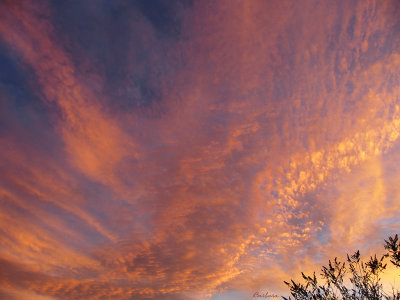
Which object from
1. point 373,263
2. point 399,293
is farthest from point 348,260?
point 399,293

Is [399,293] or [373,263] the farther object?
[373,263]

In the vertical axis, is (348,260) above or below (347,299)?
above

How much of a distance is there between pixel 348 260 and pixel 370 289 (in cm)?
162

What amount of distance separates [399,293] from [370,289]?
1485 mm

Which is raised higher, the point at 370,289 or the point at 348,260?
the point at 348,260

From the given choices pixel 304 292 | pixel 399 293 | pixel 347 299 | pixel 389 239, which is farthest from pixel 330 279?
pixel 389 239

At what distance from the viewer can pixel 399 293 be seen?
458 inches

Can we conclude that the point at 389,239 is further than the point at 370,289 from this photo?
No

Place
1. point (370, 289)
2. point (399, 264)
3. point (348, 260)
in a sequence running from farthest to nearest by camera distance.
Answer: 1. point (348, 260)
2. point (370, 289)
3. point (399, 264)

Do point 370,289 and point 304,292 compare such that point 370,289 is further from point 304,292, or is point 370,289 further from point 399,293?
point 304,292

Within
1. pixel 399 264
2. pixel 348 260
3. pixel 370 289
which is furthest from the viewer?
pixel 348 260

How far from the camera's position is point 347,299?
13375 mm

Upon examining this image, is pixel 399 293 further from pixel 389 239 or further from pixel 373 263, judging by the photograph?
pixel 389 239

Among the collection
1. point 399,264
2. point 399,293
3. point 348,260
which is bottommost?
point 399,293
